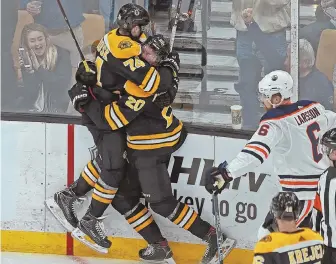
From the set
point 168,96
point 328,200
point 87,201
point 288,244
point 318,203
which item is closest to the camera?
Result: point 288,244

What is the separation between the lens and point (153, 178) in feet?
16.3

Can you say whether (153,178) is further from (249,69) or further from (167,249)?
(249,69)

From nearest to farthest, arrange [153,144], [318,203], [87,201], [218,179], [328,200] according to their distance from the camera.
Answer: [328,200], [318,203], [218,179], [153,144], [87,201]

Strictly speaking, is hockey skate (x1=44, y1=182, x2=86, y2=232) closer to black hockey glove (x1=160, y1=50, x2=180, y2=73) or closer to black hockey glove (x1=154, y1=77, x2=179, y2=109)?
black hockey glove (x1=154, y1=77, x2=179, y2=109)

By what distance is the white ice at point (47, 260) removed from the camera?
525 cm

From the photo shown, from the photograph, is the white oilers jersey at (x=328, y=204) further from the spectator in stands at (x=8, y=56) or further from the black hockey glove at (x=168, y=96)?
the spectator in stands at (x=8, y=56)

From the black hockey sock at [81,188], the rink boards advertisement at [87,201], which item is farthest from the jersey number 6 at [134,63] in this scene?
the black hockey sock at [81,188]

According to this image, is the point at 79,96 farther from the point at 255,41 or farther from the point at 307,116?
the point at 307,116

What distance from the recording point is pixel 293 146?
4355 millimetres

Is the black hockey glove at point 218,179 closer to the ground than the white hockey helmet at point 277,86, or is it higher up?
closer to the ground

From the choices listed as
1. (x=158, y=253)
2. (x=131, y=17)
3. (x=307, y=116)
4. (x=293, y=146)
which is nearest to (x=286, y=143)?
(x=293, y=146)

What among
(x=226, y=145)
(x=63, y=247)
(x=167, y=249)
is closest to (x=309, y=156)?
(x=226, y=145)

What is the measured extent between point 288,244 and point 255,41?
1.81m

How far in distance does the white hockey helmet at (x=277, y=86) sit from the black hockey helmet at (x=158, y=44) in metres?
0.59
